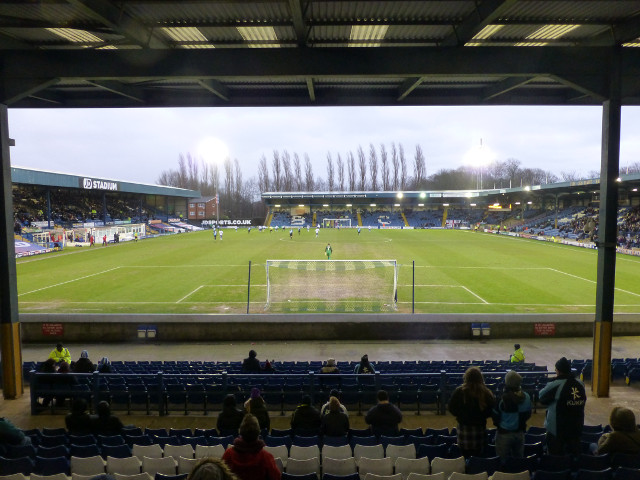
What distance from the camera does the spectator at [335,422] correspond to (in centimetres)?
593

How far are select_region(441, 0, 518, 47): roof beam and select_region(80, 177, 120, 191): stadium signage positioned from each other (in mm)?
58751

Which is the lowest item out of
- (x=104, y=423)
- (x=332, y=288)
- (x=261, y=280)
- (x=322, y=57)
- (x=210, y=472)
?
(x=332, y=288)

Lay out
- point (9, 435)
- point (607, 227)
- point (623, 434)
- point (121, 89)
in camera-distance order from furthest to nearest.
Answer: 1. point (121, 89)
2. point (607, 227)
3. point (9, 435)
4. point (623, 434)

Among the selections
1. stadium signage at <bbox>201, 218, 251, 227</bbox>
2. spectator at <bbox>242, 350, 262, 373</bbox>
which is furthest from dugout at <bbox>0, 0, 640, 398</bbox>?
stadium signage at <bbox>201, 218, 251, 227</bbox>

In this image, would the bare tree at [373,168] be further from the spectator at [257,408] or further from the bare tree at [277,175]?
the spectator at [257,408]

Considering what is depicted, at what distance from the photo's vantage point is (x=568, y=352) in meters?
14.4

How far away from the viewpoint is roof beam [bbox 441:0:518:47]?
635 centimetres

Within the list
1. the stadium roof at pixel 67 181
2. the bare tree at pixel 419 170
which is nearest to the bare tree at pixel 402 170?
the bare tree at pixel 419 170

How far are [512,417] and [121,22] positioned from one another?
332 inches

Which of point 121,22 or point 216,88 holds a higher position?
point 121,22

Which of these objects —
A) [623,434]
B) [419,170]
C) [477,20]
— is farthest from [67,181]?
[419,170]

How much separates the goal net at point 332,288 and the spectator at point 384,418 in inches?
533

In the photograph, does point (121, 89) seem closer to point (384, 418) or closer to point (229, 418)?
point (229, 418)

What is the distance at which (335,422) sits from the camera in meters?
5.92
